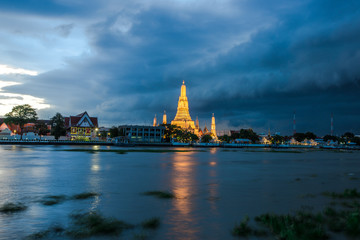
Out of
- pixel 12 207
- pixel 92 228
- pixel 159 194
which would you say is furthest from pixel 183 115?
pixel 92 228

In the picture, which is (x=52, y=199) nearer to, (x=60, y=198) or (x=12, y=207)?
(x=60, y=198)

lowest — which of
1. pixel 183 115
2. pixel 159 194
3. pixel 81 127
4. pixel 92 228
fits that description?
pixel 159 194

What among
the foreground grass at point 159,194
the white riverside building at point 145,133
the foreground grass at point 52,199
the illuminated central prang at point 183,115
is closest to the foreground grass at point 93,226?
the foreground grass at point 52,199

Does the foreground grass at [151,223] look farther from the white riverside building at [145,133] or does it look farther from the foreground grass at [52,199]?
the white riverside building at [145,133]

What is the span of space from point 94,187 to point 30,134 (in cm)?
11336

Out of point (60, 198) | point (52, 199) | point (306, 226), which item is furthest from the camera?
point (60, 198)

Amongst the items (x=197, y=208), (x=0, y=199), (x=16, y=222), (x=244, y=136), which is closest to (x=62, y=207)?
(x=16, y=222)

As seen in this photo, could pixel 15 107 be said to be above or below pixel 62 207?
above

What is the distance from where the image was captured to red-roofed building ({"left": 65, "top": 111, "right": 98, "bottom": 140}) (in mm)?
142625

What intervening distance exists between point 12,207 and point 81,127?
13586 centimetres

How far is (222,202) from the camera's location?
1573 cm

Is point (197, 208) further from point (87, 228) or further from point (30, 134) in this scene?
point (30, 134)

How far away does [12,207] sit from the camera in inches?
530

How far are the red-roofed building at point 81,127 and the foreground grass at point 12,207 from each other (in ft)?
436
